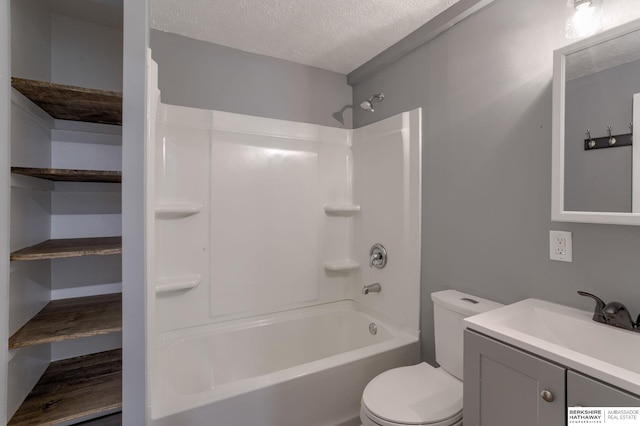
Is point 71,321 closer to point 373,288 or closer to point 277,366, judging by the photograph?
point 277,366

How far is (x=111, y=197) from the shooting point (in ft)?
5.92

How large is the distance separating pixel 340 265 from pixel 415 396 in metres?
1.18

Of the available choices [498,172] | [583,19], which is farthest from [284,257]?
[583,19]

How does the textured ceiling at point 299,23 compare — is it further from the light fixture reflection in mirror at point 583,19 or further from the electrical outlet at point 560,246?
the electrical outlet at point 560,246

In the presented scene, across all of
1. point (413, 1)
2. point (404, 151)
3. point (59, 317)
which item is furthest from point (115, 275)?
point (413, 1)

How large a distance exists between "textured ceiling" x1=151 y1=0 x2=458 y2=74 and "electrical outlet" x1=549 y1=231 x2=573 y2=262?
4.50 ft

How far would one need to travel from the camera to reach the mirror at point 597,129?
111 cm

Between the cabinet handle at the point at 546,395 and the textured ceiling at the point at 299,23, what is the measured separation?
1902mm

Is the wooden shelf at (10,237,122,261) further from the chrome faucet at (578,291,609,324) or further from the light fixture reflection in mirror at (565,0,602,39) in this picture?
the light fixture reflection in mirror at (565,0,602,39)

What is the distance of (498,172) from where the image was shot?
5.24ft

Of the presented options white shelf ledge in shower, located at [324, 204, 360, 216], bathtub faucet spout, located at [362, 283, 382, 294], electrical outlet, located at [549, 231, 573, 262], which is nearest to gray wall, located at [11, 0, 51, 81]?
white shelf ledge in shower, located at [324, 204, 360, 216]

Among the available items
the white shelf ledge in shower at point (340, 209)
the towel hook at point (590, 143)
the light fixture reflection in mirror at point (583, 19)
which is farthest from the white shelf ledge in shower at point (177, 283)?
the light fixture reflection in mirror at point (583, 19)

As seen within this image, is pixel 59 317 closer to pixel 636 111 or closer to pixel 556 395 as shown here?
pixel 556 395

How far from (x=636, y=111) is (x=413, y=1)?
3.90ft
